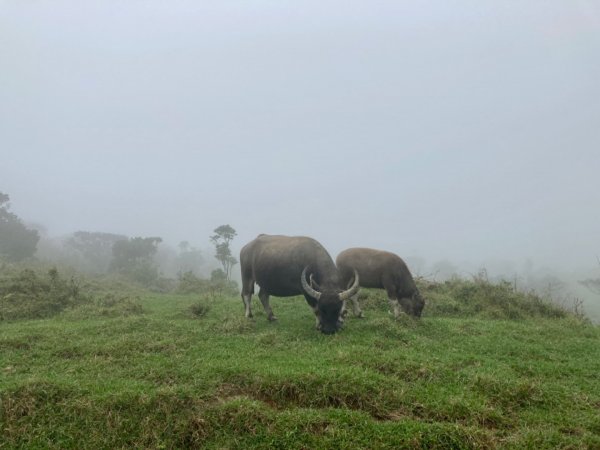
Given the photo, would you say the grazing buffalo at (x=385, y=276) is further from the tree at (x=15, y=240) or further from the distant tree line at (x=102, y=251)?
the tree at (x=15, y=240)

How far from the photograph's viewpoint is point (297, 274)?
11.1m

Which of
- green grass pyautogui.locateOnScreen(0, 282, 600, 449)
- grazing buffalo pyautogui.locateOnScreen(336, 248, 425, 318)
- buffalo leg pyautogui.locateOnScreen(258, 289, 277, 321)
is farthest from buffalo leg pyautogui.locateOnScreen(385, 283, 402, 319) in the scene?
buffalo leg pyautogui.locateOnScreen(258, 289, 277, 321)

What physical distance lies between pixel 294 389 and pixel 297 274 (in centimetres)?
478

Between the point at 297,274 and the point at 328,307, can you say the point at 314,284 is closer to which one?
the point at 297,274

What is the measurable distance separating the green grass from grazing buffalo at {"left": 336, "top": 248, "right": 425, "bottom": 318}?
7.06ft

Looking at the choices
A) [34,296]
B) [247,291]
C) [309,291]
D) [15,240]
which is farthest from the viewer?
[15,240]

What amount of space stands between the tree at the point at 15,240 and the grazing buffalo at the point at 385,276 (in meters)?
26.8

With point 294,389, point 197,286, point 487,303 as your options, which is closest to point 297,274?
point 294,389

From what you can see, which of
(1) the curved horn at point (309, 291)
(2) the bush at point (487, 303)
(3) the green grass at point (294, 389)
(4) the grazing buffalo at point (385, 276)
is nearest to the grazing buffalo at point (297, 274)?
(1) the curved horn at point (309, 291)

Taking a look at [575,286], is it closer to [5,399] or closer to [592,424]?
[592,424]

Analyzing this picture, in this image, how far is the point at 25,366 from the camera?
7.62 meters

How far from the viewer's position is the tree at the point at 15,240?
30.8 m

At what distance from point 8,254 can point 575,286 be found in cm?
6317

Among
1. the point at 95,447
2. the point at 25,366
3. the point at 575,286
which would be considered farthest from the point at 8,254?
the point at 575,286
